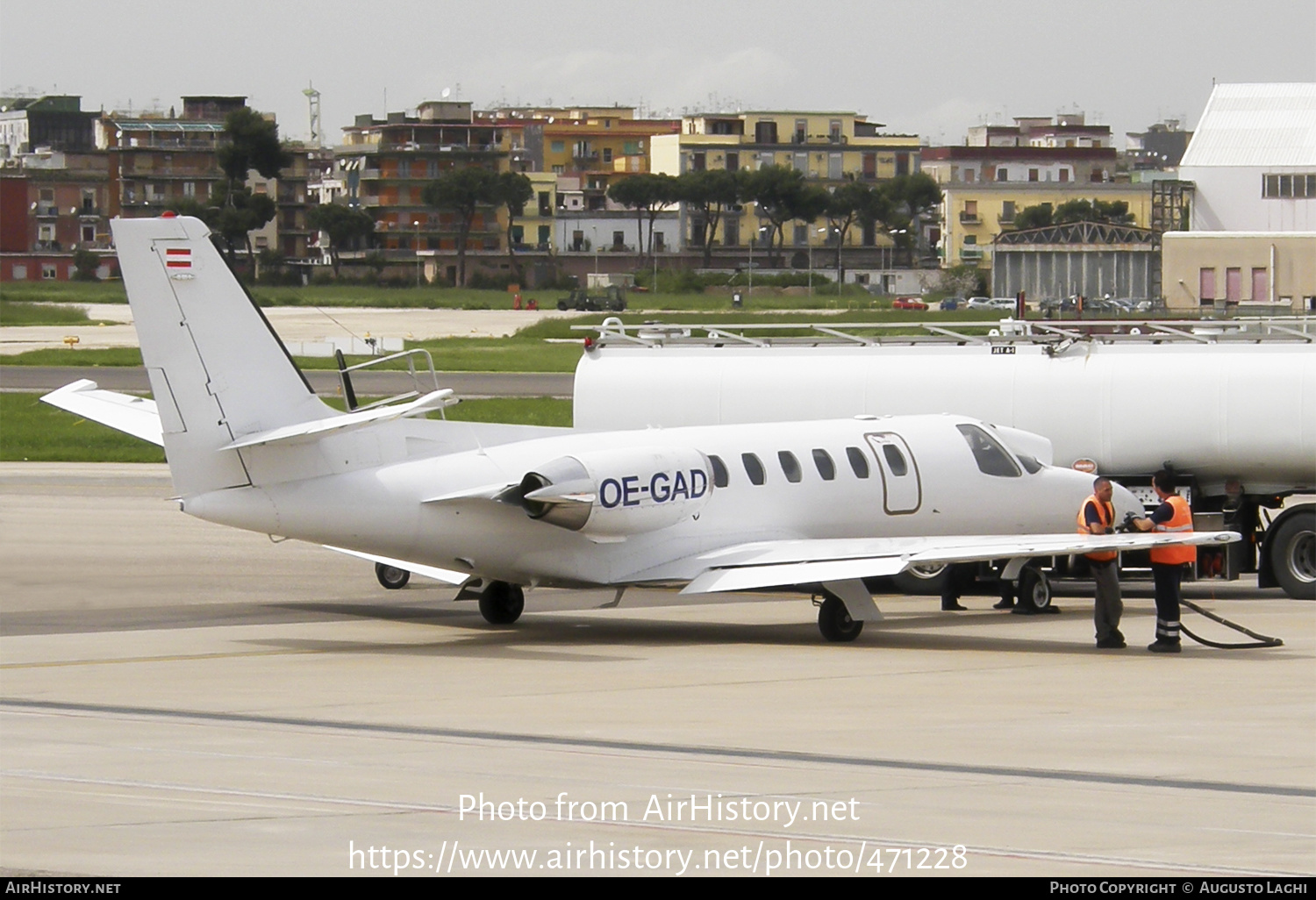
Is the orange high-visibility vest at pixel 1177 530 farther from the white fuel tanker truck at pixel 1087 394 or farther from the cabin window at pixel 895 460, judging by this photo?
the white fuel tanker truck at pixel 1087 394

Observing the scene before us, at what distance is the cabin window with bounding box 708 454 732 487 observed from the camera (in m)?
24.6

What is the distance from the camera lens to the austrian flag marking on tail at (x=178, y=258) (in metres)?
21.8

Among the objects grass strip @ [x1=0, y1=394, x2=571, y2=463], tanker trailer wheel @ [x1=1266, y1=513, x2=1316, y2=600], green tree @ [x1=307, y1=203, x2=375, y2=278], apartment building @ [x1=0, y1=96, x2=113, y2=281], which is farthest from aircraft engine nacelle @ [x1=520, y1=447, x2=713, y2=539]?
apartment building @ [x1=0, y1=96, x2=113, y2=281]

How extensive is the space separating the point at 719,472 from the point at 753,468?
61cm

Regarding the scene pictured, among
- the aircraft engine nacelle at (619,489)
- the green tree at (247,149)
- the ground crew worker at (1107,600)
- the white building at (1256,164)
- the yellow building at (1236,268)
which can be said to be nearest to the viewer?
the aircraft engine nacelle at (619,489)

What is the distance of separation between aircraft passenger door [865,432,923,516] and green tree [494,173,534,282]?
163 meters

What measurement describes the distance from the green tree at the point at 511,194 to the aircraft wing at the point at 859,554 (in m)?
166

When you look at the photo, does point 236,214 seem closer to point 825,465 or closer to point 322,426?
point 825,465

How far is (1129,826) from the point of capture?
12086mm

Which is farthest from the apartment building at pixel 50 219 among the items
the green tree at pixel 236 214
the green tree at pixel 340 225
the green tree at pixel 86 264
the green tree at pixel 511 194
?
the green tree at pixel 511 194

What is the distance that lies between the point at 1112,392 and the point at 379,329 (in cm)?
8512

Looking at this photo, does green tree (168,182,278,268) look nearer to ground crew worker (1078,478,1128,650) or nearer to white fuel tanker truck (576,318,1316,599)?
white fuel tanker truck (576,318,1316,599)

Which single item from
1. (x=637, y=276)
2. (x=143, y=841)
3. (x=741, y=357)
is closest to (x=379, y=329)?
(x=637, y=276)

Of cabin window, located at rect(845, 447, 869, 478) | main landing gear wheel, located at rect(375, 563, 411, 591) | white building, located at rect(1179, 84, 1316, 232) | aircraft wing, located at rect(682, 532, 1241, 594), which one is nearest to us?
aircraft wing, located at rect(682, 532, 1241, 594)
